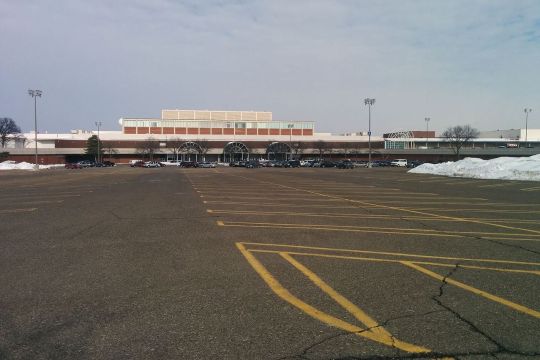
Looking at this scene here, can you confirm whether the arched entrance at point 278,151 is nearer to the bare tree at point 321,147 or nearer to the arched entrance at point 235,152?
the arched entrance at point 235,152

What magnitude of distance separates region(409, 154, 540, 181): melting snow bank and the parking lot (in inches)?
1039

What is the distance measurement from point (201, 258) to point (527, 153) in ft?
393

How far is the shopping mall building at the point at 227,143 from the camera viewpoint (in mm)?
116500

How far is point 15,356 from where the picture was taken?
3848 millimetres

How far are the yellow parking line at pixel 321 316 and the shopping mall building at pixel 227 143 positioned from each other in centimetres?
11074

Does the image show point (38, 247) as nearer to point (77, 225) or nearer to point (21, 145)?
point (77, 225)

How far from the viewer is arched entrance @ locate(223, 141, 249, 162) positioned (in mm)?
119562

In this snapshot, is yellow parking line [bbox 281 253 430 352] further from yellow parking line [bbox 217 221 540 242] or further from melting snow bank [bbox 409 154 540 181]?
melting snow bank [bbox 409 154 540 181]

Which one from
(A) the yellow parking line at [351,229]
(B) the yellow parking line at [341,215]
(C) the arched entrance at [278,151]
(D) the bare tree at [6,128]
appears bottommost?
(B) the yellow parking line at [341,215]

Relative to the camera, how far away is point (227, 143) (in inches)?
4781

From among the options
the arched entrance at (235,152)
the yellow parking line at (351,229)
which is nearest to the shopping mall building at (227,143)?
the arched entrance at (235,152)

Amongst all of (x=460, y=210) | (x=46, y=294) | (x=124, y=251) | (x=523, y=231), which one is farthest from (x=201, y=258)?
(x=460, y=210)

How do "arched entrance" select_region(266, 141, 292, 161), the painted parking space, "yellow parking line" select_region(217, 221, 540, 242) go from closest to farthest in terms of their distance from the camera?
1. the painted parking space
2. "yellow parking line" select_region(217, 221, 540, 242)
3. "arched entrance" select_region(266, 141, 292, 161)

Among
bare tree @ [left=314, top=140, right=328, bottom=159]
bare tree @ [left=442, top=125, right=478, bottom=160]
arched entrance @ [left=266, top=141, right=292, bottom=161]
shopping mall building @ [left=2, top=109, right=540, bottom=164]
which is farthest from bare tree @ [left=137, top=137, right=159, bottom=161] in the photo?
bare tree @ [left=442, top=125, right=478, bottom=160]
